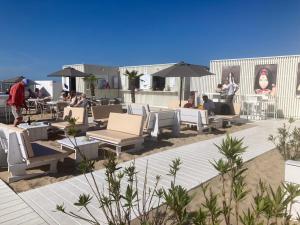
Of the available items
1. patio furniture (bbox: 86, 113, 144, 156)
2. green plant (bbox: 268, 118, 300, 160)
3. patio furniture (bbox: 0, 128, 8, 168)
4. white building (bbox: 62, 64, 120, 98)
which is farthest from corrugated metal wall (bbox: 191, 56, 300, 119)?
patio furniture (bbox: 0, 128, 8, 168)

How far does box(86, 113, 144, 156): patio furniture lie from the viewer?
218 inches

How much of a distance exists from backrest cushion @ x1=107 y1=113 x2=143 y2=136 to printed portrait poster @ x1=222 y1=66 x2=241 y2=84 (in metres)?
9.60

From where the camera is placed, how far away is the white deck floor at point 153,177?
3.18m

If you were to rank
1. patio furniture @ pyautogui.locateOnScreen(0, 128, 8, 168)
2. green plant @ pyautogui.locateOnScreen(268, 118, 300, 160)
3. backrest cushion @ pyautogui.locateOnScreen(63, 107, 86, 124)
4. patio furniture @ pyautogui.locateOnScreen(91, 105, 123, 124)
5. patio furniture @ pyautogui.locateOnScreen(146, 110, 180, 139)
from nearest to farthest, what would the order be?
1. patio furniture @ pyautogui.locateOnScreen(0, 128, 8, 168)
2. green plant @ pyautogui.locateOnScreen(268, 118, 300, 160)
3. patio furniture @ pyautogui.locateOnScreen(146, 110, 180, 139)
4. backrest cushion @ pyautogui.locateOnScreen(63, 107, 86, 124)
5. patio furniture @ pyautogui.locateOnScreen(91, 105, 123, 124)

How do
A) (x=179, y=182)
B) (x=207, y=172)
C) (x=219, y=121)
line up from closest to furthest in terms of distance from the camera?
(x=179, y=182) → (x=207, y=172) → (x=219, y=121)

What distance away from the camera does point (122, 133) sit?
6.11 metres

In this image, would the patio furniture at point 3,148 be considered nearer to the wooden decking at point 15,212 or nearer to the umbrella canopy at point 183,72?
the wooden decking at point 15,212

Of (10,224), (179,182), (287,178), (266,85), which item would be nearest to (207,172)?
(179,182)

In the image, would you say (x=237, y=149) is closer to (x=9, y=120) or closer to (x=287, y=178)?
(x=287, y=178)

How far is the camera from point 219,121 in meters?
9.10

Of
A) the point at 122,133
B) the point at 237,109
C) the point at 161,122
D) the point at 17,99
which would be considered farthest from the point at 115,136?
the point at 237,109

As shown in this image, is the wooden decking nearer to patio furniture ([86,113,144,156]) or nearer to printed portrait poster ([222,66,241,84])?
patio furniture ([86,113,144,156])

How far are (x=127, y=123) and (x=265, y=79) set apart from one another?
958 cm

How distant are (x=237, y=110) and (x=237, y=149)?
333 inches
